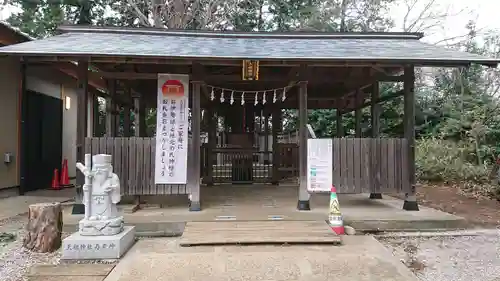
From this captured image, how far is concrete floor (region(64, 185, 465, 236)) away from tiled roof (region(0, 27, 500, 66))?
8.51 feet

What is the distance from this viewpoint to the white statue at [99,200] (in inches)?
167

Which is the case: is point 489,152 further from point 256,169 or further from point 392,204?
point 256,169

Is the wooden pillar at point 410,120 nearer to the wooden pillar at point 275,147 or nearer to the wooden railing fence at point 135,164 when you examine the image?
the wooden railing fence at point 135,164

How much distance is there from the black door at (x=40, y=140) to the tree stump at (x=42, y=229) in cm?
484

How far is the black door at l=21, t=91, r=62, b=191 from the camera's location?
864 cm

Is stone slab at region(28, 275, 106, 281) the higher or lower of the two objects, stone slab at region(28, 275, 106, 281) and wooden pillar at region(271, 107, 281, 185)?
the lower

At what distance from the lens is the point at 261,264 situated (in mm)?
3867

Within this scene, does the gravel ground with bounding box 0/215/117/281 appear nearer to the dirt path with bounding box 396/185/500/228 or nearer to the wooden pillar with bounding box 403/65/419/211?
the wooden pillar with bounding box 403/65/419/211

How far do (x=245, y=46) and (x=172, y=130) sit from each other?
2255 millimetres

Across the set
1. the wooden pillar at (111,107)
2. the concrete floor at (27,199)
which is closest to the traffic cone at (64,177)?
the concrete floor at (27,199)

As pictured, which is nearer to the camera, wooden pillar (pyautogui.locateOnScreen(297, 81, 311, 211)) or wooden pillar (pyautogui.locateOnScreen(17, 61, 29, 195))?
wooden pillar (pyautogui.locateOnScreen(297, 81, 311, 211))

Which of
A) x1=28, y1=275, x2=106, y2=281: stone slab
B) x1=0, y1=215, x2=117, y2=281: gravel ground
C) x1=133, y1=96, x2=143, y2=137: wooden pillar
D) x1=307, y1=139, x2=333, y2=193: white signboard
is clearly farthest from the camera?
x1=133, y1=96, x2=143, y2=137: wooden pillar

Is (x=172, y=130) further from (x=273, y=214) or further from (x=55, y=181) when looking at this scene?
(x=55, y=181)

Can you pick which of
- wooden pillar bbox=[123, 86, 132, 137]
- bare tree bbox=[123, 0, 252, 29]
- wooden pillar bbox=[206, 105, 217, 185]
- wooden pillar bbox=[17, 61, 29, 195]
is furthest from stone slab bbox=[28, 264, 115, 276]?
bare tree bbox=[123, 0, 252, 29]
